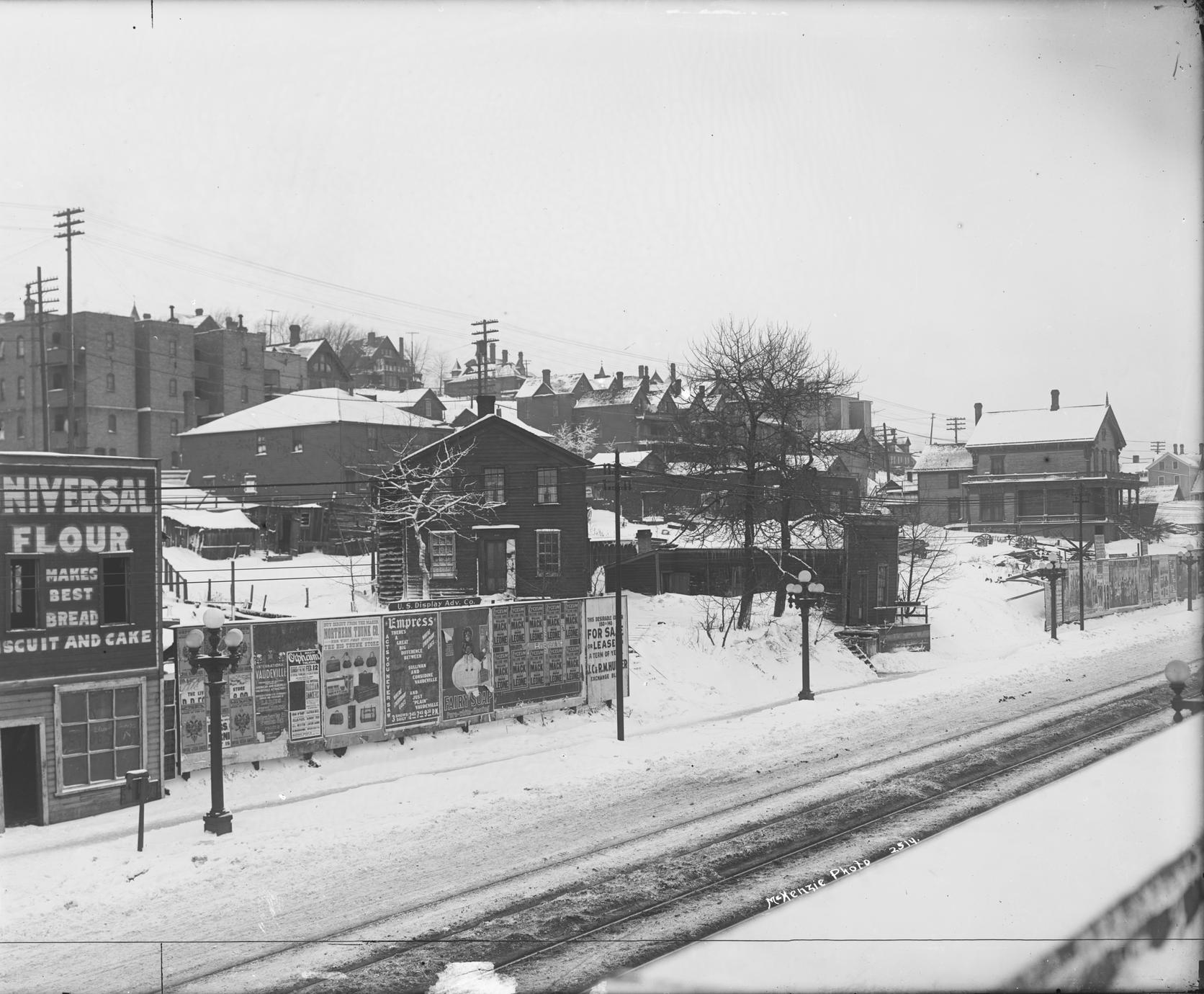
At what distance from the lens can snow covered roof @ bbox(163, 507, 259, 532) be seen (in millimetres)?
51500

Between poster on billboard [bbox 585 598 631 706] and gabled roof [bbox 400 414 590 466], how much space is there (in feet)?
45.9

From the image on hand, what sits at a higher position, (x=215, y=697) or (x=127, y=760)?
(x=215, y=697)

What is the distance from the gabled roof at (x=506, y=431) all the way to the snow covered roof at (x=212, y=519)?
654 inches

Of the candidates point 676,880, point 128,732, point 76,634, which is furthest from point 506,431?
point 676,880

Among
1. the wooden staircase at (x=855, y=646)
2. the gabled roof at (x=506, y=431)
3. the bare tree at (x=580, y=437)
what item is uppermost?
the bare tree at (x=580, y=437)

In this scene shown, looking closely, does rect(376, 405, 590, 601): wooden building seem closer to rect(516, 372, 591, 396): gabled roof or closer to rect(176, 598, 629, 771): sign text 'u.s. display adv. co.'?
rect(176, 598, 629, 771): sign text 'u.s. display adv. co.'

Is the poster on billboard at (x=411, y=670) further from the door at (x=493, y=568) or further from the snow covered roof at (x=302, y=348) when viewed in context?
the snow covered roof at (x=302, y=348)

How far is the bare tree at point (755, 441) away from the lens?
3466 cm

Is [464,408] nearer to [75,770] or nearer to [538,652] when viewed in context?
[538,652]

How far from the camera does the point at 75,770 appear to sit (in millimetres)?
16672

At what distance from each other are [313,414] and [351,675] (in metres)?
44.2

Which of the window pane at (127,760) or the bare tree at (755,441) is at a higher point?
the bare tree at (755,441)

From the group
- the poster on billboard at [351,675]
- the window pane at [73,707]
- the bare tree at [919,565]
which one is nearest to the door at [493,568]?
the bare tree at [919,565]

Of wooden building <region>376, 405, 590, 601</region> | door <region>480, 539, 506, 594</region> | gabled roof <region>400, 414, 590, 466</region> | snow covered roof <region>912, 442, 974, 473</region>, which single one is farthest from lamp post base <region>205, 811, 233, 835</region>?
snow covered roof <region>912, 442, 974, 473</region>
